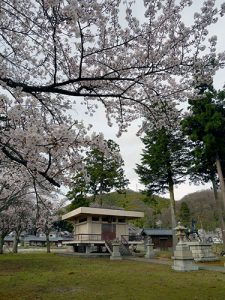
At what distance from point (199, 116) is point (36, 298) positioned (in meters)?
16.6

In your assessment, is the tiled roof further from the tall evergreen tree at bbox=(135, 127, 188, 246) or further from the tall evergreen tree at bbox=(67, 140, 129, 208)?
the tall evergreen tree at bbox=(135, 127, 188, 246)

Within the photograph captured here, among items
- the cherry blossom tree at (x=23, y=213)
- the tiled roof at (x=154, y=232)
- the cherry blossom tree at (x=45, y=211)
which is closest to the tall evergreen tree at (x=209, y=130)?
the cherry blossom tree at (x=45, y=211)

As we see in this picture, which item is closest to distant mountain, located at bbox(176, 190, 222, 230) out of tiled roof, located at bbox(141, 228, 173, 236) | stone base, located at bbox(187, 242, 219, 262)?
tiled roof, located at bbox(141, 228, 173, 236)

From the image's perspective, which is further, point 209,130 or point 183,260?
point 209,130

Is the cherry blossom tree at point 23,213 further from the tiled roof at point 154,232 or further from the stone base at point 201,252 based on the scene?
the stone base at point 201,252

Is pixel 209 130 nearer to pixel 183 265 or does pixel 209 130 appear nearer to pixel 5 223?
pixel 183 265

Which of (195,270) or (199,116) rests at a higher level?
(199,116)

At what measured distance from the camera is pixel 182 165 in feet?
87.4

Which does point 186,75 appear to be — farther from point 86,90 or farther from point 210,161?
point 210,161

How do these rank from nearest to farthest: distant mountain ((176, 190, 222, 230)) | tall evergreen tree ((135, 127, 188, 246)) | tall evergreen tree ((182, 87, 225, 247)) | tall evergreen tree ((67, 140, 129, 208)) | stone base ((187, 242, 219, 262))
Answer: stone base ((187, 242, 219, 262)), tall evergreen tree ((182, 87, 225, 247)), tall evergreen tree ((135, 127, 188, 246)), tall evergreen tree ((67, 140, 129, 208)), distant mountain ((176, 190, 222, 230))

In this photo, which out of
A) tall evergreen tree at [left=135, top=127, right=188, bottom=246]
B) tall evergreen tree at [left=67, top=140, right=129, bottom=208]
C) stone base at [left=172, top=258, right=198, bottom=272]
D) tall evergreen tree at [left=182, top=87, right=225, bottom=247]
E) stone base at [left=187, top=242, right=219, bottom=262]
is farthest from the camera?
tall evergreen tree at [left=67, top=140, right=129, bottom=208]

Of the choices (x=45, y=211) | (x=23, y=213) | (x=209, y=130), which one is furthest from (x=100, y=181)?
(x=45, y=211)

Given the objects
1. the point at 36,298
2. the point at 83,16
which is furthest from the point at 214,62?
the point at 36,298

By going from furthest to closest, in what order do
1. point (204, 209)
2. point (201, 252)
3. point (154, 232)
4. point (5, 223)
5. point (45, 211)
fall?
1. point (204, 209)
2. point (154, 232)
3. point (5, 223)
4. point (201, 252)
5. point (45, 211)
